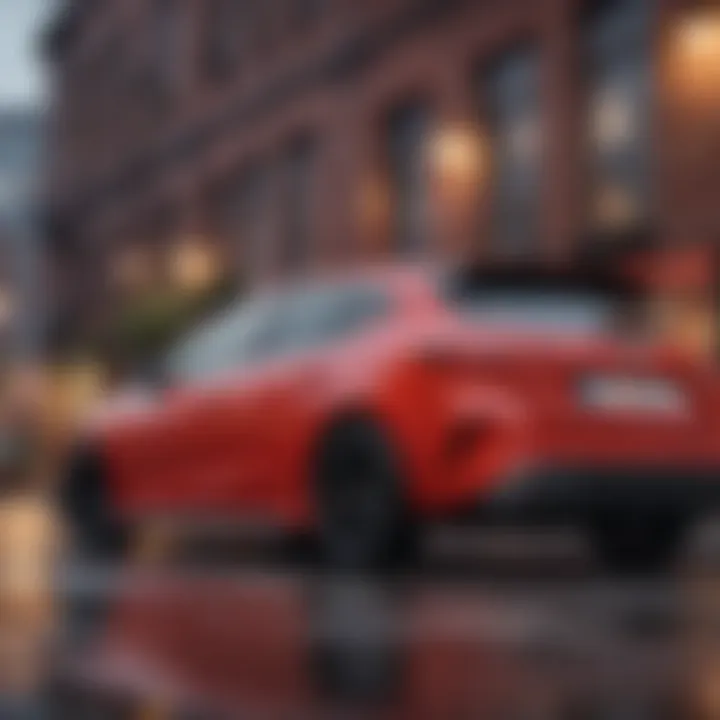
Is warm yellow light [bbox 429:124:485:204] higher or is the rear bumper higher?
warm yellow light [bbox 429:124:485:204]

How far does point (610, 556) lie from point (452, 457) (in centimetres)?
165

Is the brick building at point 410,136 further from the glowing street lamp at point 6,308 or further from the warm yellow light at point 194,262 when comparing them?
the glowing street lamp at point 6,308

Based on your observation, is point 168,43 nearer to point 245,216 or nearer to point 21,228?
point 245,216

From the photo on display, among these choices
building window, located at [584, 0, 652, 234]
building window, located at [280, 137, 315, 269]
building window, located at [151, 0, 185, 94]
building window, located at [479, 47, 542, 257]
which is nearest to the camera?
building window, located at [584, 0, 652, 234]

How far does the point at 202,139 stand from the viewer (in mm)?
41062

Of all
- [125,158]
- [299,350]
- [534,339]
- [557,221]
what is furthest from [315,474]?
[125,158]

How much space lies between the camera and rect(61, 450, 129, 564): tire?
37.2 feet

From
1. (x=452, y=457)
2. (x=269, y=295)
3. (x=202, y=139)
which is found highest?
(x=202, y=139)

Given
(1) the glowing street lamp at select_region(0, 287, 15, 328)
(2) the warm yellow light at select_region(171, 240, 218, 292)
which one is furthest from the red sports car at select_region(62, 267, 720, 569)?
(1) the glowing street lamp at select_region(0, 287, 15, 328)

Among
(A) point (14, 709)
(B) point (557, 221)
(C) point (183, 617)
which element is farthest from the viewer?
(B) point (557, 221)

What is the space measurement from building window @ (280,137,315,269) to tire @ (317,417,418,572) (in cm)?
2513

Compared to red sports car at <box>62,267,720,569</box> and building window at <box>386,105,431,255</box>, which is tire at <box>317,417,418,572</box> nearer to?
red sports car at <box>62,267,720,569</box>

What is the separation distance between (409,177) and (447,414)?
22.1 metres

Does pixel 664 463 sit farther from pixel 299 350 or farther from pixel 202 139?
pixel 202 139
